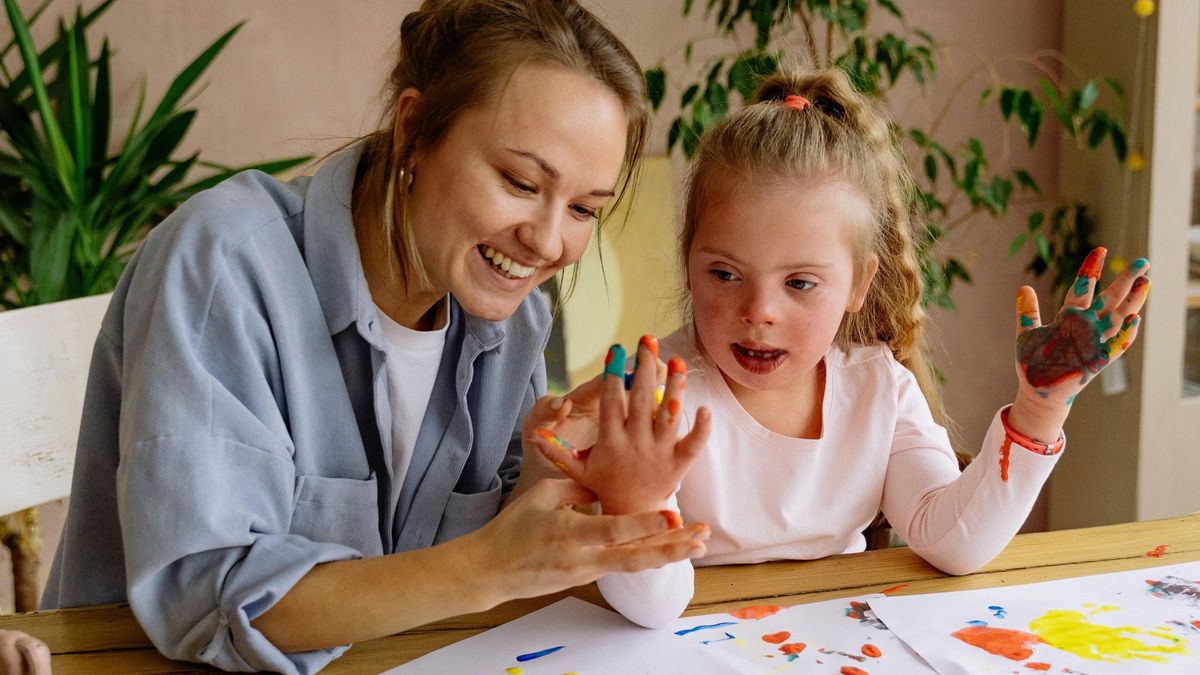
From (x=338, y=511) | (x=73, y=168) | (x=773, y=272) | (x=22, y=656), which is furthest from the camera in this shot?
(x=73, y=168)

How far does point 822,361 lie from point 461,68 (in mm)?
574

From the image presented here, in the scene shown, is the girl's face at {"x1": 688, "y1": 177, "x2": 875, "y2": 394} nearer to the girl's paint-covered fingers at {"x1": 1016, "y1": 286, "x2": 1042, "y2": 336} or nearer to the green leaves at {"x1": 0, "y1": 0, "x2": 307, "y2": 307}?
the girl's paint-covered fingers at {"x1": 1016, "y1": 286, "x2": 1042, "y2": 336}

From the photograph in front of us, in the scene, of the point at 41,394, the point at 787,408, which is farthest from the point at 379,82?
the point at 787,408

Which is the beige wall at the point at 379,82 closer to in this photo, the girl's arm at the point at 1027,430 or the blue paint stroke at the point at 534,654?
the girl's arm at the point at 1027,430

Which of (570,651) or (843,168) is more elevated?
(843,168)

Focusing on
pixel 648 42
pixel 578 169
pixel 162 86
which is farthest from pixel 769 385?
pixel 162 86

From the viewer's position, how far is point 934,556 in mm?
1110

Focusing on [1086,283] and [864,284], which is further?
A: [864,284]

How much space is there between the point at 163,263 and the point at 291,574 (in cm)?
31

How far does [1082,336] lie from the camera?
3.33ft

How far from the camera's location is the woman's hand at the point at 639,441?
883 millimetres

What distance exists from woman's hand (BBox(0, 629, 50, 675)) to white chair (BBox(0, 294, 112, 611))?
537mm

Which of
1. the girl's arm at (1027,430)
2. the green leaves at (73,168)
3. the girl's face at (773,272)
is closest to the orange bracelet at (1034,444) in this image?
the girl's arm at (1027,430)

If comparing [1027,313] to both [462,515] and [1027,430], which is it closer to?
[1027,430]
